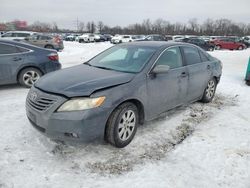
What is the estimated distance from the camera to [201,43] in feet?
86.1

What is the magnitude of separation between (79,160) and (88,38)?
40.0 meters

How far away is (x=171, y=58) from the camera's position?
4.59 metres

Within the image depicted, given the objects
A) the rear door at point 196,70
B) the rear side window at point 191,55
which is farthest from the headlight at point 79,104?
the rear side window at point 191,55

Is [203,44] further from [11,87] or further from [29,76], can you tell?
[11,87]

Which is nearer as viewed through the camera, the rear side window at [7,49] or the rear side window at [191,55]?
the rear side window at [191,55]

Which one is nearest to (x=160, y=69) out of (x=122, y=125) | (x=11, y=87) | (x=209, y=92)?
(x=122, y=125)

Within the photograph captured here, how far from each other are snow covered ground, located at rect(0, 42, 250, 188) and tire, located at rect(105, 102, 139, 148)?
6.0 inches

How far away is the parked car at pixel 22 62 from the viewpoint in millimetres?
6596

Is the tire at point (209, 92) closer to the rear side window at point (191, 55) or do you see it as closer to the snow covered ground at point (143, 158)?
the rear side window at point (191, 55)

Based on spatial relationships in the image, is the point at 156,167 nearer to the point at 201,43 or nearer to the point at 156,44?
the point at 156,44

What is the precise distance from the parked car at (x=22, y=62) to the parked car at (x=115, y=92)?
9.48 feet

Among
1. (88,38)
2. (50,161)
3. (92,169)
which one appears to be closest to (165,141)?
(92,169)

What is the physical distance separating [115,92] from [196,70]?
2463 mm

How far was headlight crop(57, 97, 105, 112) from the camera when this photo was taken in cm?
314
